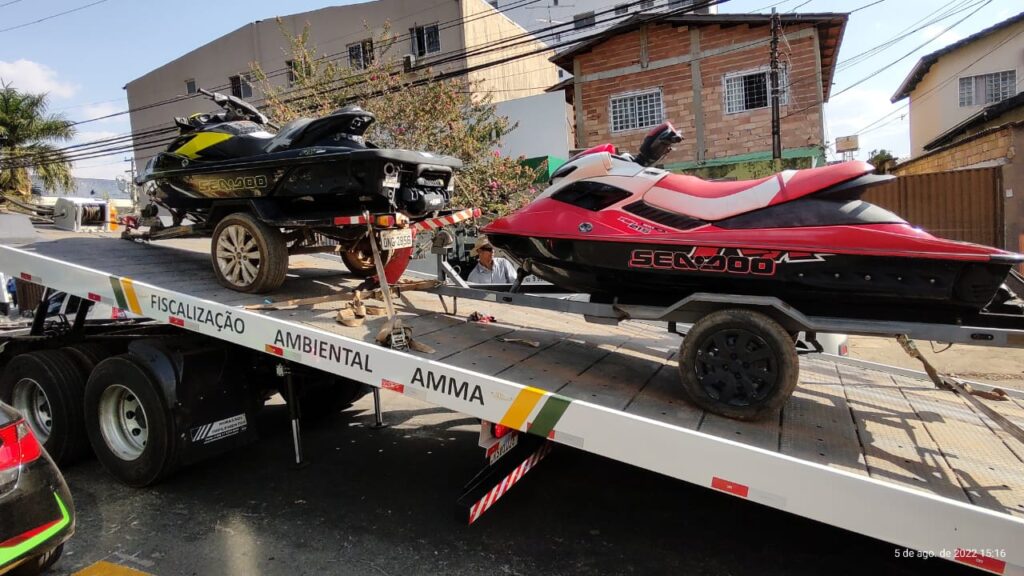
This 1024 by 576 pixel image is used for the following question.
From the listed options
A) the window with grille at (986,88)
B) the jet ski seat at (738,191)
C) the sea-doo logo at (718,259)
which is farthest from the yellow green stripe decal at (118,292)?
the window with grille at (986,88)

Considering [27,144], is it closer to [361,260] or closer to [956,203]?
[361,260]

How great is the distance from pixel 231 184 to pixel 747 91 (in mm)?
14504

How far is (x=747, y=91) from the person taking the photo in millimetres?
15609

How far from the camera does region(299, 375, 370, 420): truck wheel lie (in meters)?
5.41

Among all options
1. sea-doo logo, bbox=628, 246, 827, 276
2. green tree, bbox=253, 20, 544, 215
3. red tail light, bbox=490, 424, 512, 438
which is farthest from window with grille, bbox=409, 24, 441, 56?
red tail light, bbox=490, 424, 512, 438

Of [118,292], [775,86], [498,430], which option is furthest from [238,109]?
[775,86]

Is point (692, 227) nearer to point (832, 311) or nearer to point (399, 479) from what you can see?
point (832, 311)

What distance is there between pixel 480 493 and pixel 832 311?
6.91 feet

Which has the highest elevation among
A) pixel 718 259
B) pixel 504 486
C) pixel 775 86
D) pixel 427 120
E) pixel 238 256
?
pixel 775 86

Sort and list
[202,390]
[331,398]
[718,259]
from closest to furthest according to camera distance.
→ [718,259]
[202,390]
[331,398]

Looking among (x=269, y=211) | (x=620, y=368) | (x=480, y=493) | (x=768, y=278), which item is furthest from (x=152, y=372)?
(x=768, y=278)

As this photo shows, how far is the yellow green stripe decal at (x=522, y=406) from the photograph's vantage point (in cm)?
296

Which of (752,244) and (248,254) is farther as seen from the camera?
(248,254)

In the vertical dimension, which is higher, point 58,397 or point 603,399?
point 603,399
